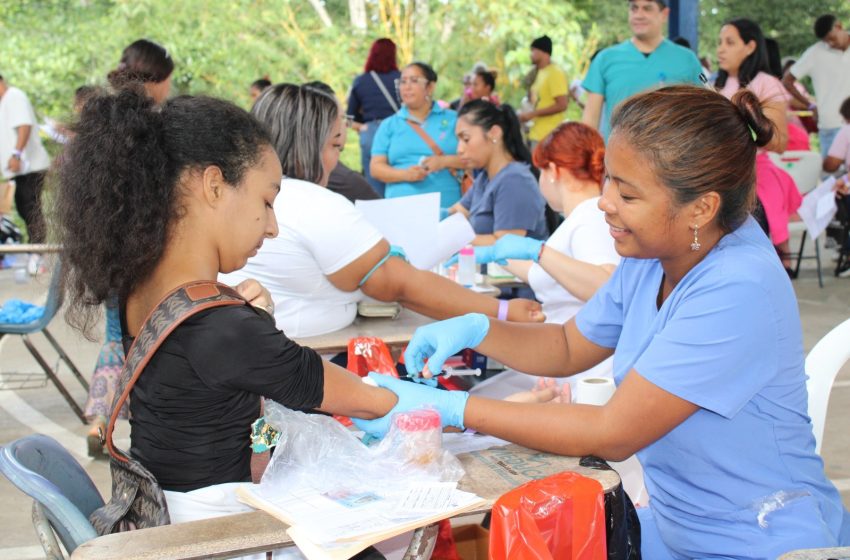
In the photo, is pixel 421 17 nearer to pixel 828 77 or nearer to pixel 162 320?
pixel 828 77

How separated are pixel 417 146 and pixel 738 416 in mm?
4210

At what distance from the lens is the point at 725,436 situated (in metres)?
1.52

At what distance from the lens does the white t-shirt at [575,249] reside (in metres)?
2.74

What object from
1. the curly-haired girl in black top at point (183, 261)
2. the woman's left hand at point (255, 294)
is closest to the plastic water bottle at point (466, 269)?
the woman's left hand at point (255, 294)

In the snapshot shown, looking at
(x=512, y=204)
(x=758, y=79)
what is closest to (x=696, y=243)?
(x=512, y=204)

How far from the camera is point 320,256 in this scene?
252cm

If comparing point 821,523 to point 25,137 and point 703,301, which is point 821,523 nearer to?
point 703,301

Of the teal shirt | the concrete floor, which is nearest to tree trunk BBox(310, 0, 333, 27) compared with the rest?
the concrete floor

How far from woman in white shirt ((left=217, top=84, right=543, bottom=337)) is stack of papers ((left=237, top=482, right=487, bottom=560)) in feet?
3.73

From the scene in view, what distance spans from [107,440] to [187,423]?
0.43 ft

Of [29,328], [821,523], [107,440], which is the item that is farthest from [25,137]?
[821,523]

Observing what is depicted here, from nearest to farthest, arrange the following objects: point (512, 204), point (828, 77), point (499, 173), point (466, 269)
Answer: point (466, 269) → point (512, 204) → point (499, 173) → point (828, 77)

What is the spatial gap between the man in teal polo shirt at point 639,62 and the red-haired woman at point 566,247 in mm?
Result: 2082

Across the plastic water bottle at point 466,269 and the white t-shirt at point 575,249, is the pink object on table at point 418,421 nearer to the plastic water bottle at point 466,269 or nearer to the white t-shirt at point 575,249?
the white t-shirt at point 575,249
